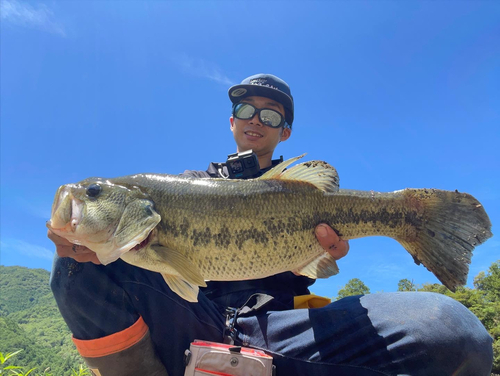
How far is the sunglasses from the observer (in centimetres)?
586

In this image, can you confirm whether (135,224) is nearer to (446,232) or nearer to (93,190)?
(93,190)

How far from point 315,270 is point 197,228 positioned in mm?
1448

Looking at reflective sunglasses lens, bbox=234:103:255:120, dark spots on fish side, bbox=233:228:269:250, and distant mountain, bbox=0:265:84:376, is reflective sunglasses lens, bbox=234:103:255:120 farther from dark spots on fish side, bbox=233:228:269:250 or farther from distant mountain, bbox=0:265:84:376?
distant mountain, bbox=0:265:84:376

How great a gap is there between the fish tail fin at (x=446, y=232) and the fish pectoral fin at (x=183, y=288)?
7.69ft

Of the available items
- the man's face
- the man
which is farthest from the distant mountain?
the man

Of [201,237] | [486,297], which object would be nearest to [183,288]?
[201,237]

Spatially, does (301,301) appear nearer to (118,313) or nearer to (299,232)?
(299,232)

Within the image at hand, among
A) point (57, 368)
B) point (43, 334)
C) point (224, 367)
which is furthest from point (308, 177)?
point (43, 334)

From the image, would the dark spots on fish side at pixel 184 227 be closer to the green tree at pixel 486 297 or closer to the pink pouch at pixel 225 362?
the pink pouch at pixel 225 362

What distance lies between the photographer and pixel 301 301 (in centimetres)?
385

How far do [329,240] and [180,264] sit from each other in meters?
1.63

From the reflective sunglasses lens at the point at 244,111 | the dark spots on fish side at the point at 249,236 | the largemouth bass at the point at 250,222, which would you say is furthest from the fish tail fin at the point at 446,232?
the reflective sunglasses lens at the point at 244,111

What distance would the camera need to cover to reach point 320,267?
11.8ft

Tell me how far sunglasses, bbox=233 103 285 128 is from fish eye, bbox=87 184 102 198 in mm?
3241
